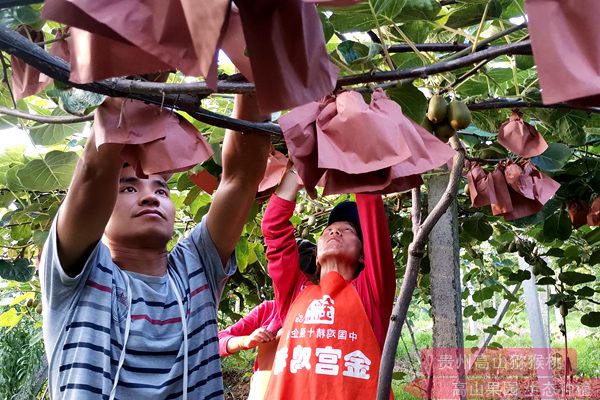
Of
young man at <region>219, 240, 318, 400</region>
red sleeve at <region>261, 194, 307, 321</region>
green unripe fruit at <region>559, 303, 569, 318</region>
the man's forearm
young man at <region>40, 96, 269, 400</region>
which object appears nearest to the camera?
young man at <region>40, 96, 269, 400</region>

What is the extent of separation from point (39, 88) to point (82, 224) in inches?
10.2

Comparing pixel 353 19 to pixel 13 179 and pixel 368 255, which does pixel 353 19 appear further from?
pixel 13 179

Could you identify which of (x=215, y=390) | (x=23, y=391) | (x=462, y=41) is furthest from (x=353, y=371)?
(x=23, y=391)

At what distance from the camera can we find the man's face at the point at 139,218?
129 centimetres

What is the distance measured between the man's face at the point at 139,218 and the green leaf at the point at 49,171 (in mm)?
474

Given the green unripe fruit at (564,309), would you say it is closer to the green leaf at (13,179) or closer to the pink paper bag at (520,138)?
the pink paper bag at (520,138)

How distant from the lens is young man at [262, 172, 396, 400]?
179 centimetres

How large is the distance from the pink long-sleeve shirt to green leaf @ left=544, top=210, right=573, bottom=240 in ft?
2.95

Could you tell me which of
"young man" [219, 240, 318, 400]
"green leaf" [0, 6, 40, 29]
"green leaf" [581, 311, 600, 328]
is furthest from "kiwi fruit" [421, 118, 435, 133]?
"green leaf" [581, 311, 600, 328]

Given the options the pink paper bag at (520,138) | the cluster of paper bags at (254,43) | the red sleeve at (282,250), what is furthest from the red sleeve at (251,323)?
the cluster of paper bags at (254,43)

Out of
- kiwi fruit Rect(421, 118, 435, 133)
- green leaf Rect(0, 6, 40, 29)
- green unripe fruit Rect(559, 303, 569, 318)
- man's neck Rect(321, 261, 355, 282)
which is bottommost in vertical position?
green leaf Rect(0, 6, 40, 29)

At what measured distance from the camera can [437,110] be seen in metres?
1.25

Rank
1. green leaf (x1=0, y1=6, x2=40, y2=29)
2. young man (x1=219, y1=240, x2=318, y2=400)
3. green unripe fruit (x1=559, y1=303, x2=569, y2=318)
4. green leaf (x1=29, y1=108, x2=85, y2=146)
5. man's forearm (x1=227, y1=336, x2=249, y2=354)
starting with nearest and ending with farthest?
green leaf (x1=0, y1=6, x2=40, y2=29), green leaf (x1=29, y1=108, x2=85, y2=146), young man (x1=219, y1=240, x2=318, y2=400), man's forearm (x1=227, y1=336, x2=249, y2=354), green unripe fruit (x1=559, y1=303, x2=569, y2=318)

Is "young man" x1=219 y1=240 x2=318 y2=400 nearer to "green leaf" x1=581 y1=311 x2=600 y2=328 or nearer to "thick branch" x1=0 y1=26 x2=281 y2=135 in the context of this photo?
"thick branch" x1=0 y1=26 x2=281 y2=135
